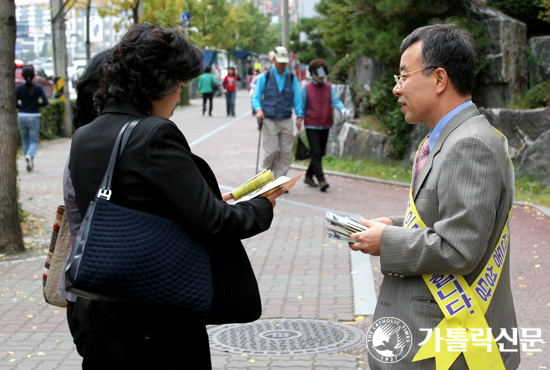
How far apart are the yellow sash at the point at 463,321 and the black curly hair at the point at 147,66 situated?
109 centimetres

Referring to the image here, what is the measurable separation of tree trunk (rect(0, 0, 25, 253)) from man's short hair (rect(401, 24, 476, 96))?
262 inches

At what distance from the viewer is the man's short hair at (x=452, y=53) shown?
8.34 ft

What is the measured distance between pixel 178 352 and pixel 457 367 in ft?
3.03

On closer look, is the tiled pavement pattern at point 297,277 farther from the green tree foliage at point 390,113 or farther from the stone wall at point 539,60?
the stone wall at point 539,60

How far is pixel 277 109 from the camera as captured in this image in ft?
38.2

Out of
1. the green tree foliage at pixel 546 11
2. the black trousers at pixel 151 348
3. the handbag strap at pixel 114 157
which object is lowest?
the black trousers at pixel 151 348

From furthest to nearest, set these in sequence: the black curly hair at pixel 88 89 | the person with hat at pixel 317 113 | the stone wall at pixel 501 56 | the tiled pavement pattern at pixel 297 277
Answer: the stone wall at pixel 501 56, the person with hat at pixel 317 113, the tiled pavement pattern at pixel 297 277, the black curly hair at pixel 88 89

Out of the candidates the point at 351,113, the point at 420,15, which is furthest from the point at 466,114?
the point at 351,113

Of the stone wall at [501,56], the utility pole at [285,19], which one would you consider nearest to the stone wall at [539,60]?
the stone wall at [501,56]

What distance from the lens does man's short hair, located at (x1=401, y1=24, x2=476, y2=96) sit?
2.54 meters

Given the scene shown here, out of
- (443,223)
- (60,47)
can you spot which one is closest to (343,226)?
(443,223)

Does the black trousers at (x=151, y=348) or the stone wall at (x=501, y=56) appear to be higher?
the stone wall at (x=501, y=56)

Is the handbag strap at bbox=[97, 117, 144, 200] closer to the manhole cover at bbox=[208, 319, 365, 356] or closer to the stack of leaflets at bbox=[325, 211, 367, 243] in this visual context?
the stack of leaflets at bbox=[325, 211, 367, 243]

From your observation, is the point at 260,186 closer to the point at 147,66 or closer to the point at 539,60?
the point at 147,66
